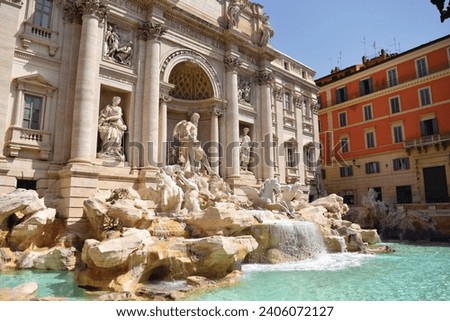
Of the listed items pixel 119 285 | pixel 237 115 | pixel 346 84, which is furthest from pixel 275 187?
pixel 346 84

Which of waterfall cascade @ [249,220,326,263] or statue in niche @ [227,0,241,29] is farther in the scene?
statue in niche @ [227,0,241,29]

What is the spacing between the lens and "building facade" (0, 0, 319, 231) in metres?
10.6

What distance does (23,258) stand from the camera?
819 cm

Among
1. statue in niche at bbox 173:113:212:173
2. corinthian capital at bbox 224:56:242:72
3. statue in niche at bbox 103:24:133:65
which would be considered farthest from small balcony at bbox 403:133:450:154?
statue in niche at bbox 103:24:133:65

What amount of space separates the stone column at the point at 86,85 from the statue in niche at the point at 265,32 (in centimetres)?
972

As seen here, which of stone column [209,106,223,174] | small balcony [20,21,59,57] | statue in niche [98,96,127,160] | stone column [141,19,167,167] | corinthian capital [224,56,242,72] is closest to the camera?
small balcony [20,21,59,57]

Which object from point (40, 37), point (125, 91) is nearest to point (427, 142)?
point (125, 91)

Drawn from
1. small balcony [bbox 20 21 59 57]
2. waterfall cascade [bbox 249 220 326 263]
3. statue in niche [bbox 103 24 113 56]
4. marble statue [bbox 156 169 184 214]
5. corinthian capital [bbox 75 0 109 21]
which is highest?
corinthian capital [bbox 75 0 109 21]

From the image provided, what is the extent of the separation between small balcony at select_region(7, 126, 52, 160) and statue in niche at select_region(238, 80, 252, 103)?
10.3m

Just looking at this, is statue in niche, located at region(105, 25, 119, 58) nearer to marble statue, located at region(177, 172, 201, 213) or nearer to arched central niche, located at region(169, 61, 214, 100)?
arched central niche, located at region(169, 61, 214, 100)

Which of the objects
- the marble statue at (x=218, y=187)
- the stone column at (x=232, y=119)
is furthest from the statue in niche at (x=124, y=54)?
the marble statue at (x=218, y=187)
